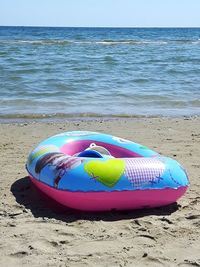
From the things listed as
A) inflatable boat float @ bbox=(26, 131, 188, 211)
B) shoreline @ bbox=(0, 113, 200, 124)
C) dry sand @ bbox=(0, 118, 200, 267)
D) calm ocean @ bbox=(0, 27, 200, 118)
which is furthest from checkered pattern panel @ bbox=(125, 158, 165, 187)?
calm ocean @ bbox=(0, 27, 200, 118)

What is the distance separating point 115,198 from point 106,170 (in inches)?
8.4

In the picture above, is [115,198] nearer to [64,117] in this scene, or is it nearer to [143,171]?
[143,171]

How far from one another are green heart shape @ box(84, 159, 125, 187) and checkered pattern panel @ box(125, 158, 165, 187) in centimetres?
7

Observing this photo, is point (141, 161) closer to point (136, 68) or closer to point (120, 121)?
point (120, 121)

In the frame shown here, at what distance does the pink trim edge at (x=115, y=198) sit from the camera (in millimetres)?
3582

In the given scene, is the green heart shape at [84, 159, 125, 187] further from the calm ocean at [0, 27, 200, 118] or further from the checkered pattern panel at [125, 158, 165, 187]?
the calm ocean at [0, 27, 200, 118]

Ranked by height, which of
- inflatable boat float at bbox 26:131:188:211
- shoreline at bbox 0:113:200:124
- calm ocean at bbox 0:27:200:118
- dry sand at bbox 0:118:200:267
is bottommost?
calm ocean at bbox 0:27:200:118

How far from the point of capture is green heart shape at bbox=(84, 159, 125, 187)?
3592 millimetres

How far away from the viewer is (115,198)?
11.8ft

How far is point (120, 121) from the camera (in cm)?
718

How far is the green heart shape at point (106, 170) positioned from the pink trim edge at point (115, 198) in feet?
0.31

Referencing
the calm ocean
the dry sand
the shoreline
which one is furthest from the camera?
the calm ocean

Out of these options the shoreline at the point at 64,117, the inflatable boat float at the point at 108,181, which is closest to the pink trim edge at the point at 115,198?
the inflatable boat float at the point at 108,181

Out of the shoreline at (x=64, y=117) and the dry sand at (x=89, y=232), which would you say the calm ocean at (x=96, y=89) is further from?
the dry sand at (x=89, y=232)
